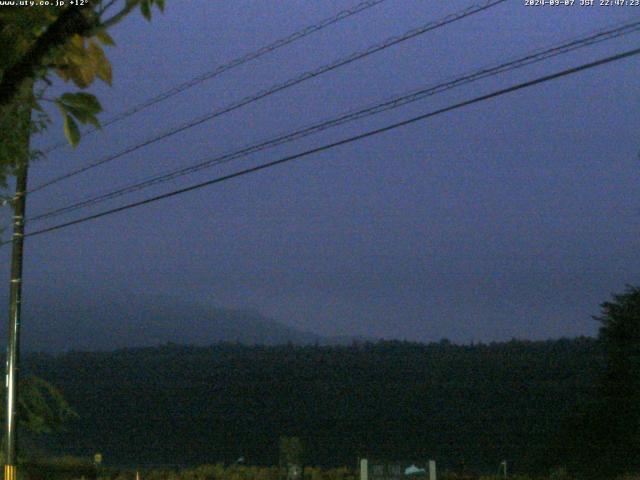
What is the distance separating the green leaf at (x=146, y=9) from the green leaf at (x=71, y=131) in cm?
59

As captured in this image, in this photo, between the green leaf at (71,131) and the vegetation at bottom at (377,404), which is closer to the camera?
the green leaf at (71,131)

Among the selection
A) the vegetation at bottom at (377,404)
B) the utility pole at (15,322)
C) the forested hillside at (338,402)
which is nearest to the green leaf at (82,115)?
the vegetation at bottom at (377,404)

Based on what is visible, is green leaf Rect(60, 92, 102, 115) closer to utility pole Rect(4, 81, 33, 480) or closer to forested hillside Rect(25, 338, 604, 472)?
utility pole Rect(4, 81, 33, 480)

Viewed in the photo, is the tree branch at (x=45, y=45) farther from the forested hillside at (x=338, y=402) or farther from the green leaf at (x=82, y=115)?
the forested hillside at (x=338, y=402)

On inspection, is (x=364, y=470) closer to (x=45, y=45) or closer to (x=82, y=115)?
(x=82, y=115)

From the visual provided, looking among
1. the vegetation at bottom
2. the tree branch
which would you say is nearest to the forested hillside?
the vegetation at bottom

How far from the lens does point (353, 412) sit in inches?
2392

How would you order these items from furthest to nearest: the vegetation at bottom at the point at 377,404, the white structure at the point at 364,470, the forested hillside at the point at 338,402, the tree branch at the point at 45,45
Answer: the forested hillside at the point at 338,402
the vegetation at bottom at the point at 377,404
the white structure at the point at 364,470
the tree branch at the point at 45,45

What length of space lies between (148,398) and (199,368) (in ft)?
39.5

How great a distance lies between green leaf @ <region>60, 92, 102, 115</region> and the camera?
4730 mm

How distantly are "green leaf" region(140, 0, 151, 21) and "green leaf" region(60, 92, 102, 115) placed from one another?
443 millimetres

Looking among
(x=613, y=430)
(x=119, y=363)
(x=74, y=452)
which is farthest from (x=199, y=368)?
(x=613, y=430)

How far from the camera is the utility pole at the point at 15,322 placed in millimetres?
19000

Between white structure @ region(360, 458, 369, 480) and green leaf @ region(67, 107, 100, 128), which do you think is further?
white structure @ region(360, 458, 369, 480)
